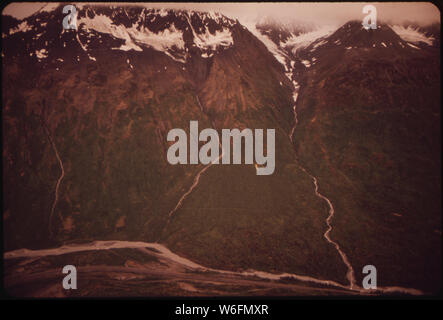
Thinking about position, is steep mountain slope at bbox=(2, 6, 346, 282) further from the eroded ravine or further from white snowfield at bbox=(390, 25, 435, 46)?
white snowfield at bbox=(390, 25, 435, 46)

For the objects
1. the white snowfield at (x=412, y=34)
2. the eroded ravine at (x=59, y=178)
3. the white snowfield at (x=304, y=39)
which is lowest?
the eroded ravine at (x=59, y=178)

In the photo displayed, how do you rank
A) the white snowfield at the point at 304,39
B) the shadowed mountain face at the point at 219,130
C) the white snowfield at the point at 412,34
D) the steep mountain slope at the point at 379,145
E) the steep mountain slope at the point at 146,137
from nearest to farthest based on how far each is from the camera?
the steep mountain slope at the point at 379,145 → the shadowed mountain face at the point at 219,130 → the steep mountain slope at the point at 146,137 → the white snowfield at the point at 412,34 → the white snowfield at the point at 304,39

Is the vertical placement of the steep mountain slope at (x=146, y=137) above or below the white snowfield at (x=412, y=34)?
below

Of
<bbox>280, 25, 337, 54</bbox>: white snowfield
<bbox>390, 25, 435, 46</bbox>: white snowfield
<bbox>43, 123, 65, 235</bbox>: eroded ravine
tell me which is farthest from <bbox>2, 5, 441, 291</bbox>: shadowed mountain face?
<bbox>280, 25, 337, 54</bbox>: white snowfield

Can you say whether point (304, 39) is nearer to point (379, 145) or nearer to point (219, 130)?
point (379, 145)

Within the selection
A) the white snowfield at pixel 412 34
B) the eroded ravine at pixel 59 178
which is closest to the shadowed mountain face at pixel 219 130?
the eroded ravine at pixel 59 178

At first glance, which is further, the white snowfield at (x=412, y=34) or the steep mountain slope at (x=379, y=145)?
the white snowfield at (x=412, y=34)

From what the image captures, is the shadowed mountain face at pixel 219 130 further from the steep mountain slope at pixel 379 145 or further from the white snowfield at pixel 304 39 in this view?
the white snowfield at pixel 304 39

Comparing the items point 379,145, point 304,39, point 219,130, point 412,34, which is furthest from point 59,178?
point 412,34

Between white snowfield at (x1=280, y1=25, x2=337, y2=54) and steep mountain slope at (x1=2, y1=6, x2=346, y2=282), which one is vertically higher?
white snowfield at (x1=280, y1=25, x2=337, y2=54)

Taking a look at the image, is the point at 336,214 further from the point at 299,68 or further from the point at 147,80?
the point at 147,80
